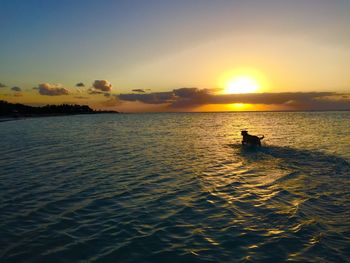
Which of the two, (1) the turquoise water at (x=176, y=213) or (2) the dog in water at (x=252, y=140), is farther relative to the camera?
(2) the dog in water at (x=252, y=140)

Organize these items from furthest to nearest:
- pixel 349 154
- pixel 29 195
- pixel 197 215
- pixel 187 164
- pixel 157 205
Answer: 1. pixel 349 154
2. pixel 187 164
3. pixel 29 195
4. pixel 157 205
5. pixel 197 215

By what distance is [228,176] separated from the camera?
1747 centimetres

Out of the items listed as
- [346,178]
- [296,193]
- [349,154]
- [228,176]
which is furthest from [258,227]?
[349,154]

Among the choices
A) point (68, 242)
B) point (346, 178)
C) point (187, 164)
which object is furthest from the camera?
point (187, 164)

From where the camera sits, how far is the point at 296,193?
44.8 ft

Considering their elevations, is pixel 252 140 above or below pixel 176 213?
below

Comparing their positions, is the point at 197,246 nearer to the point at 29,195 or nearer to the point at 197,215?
the point at 197,215

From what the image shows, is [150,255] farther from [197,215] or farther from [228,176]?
[228,176]

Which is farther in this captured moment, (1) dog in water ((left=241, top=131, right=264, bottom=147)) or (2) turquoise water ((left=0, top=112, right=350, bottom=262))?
(1) dog in water ((left=241, top=131, right=264, bottom=147))

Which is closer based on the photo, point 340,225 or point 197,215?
point 340,225

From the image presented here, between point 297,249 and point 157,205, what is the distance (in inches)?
230

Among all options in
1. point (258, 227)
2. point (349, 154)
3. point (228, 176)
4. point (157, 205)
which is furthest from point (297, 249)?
point (349, 154)

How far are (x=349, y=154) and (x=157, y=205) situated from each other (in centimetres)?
2090

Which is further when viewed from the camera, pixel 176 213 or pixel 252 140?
pixel 252 140
